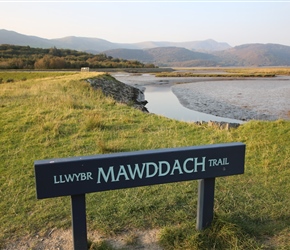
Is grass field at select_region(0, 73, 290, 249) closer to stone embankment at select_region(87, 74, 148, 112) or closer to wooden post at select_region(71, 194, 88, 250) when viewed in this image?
wooden post at select_region(71, 194, 88, 250)

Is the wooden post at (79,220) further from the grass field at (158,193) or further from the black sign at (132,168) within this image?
the grass field at (158,193)

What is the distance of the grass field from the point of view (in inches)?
138

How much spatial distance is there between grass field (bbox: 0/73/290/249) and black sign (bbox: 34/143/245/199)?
0.71m

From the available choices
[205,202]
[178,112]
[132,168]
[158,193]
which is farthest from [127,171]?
[178,112]

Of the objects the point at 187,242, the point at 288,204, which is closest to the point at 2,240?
the point at 187,242

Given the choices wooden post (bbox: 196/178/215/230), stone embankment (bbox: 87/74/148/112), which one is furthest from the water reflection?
wooden post (bbox: 196/178/215/230)

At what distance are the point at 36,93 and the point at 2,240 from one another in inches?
492

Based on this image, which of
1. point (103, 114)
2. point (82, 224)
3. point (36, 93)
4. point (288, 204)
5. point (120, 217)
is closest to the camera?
point (82, 224)

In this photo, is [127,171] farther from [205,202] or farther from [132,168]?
[205,202]

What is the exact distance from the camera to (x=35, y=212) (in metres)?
4.10

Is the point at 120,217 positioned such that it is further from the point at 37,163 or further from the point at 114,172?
the point at 37,163

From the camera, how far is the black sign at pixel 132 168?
2.80 m

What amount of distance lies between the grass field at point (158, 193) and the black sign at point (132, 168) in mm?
715

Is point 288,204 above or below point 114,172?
below
